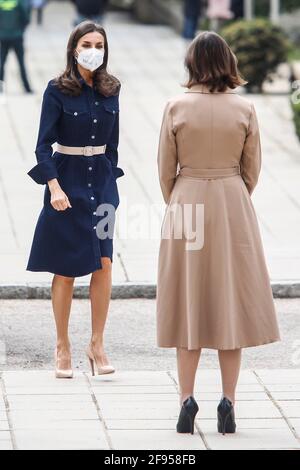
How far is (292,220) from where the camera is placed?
1141 cm

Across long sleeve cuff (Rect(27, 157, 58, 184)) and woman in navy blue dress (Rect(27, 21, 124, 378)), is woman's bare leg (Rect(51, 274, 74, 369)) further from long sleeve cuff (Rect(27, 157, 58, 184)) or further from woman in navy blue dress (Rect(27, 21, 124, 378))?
long sleeve cuff (Rect(27, 157, 58, 184))

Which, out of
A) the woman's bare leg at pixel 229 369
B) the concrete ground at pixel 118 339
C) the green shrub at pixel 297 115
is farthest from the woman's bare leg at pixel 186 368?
the green shrub at pixel 297 115

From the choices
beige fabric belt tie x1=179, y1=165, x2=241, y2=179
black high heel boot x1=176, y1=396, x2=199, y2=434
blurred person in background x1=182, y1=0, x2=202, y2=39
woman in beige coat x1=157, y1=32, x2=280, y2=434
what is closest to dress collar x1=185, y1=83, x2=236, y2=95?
woman in beige coat x1=157, y1=32, x2=280, y2=434

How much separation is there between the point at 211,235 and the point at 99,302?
1340mm

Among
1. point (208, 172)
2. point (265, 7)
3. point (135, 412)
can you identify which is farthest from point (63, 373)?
point (265, 7)

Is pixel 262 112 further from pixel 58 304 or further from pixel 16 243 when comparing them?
pixel 58 304

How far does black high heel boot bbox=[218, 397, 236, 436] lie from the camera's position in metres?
6.00

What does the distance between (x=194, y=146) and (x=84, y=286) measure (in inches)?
139

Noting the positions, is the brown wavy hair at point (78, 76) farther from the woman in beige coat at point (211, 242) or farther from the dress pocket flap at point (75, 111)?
the woman in beige coat at point (211, 242)

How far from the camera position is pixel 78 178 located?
7000mm

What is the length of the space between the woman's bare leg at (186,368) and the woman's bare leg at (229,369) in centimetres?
13

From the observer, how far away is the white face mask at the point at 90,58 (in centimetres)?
685

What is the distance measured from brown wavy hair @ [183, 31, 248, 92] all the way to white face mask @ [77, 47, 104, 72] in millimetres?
1054

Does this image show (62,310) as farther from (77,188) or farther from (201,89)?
(201,89)
